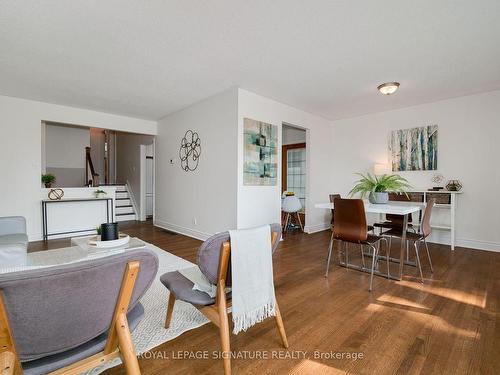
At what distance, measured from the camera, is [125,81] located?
3660 millimetres

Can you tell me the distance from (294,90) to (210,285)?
10.9 feet

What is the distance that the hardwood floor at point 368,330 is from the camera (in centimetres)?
150

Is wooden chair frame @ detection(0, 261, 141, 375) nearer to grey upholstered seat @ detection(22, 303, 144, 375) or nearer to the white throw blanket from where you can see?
grey upholstered seat @ detection(22, 303, 144, 375)

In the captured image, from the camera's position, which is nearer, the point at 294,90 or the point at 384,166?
the point at 294,90

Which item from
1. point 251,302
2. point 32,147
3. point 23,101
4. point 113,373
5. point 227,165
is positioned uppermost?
point 23,101

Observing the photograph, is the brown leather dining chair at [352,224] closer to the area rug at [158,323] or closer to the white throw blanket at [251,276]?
the white throw blanket at [251,276]

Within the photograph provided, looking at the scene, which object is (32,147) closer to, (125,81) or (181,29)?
(125,81)

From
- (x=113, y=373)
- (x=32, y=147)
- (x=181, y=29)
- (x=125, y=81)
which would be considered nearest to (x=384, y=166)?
(x=181, y=29)

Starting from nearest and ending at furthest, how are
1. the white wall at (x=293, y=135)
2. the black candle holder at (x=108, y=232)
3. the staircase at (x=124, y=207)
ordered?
the black candle holder at (x=108, y=232) < the white wall at (x=293, y=135) < the staircase at (x=124, y=207)

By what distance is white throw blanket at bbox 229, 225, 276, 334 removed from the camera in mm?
1391

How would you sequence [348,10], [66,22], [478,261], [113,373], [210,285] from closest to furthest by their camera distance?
[113,373] → [210,285] → [348,10] → [66,22] → [478,261]

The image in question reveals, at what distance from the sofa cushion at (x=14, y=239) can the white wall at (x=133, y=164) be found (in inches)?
150

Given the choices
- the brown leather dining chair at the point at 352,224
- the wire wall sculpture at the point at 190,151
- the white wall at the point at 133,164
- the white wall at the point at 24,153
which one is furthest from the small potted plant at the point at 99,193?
the brown leather dining chair at the point at 352,224

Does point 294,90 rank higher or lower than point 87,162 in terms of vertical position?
higher
